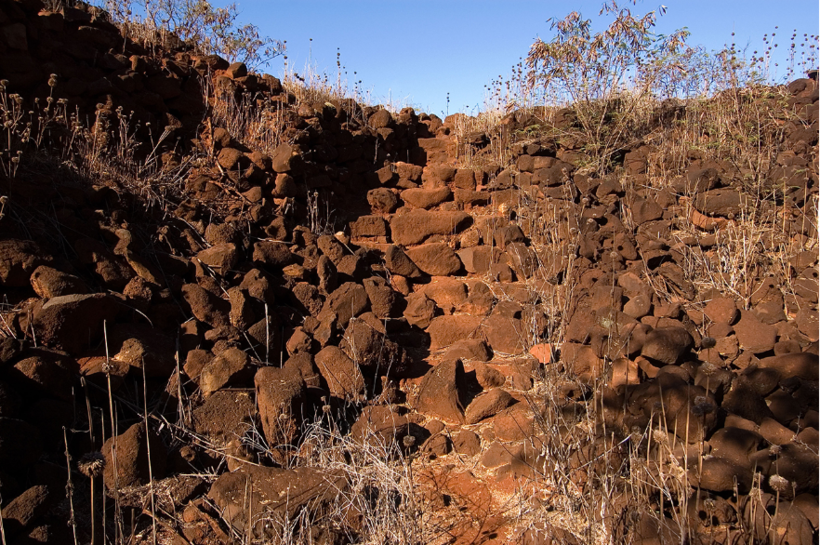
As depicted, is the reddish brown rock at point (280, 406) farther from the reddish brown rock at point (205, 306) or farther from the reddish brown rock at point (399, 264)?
the reddish brown rock at point (399, 264)

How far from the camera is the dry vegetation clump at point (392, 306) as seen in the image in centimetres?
287

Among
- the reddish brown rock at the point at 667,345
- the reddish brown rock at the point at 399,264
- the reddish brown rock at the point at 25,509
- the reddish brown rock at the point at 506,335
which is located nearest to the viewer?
the reddish brown rock at the point at 25,509

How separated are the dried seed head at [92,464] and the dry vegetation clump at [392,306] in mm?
42

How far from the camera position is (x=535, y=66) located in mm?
9266

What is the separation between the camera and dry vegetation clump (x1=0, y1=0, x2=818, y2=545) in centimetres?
287

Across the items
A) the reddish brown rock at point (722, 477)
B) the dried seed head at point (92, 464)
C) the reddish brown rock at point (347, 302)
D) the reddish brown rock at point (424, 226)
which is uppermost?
the reddish brown rock at point (424, 226)

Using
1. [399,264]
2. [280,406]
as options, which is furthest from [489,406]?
[399,264]

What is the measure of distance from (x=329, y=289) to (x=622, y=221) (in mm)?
3329

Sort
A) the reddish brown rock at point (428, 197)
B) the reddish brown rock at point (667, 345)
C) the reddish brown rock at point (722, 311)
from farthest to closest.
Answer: the reddish brown rock at point (428, 197), the reddish brown rock at point (722, 311), the reddish brown rock at point (667, 345)

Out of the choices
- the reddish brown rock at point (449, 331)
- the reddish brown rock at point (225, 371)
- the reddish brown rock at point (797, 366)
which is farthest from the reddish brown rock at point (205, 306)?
the reddish brown rock at point (797, 366)

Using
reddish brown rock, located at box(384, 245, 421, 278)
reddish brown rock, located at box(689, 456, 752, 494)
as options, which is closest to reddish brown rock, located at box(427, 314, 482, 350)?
reddish brown rock, located at box(384, 245, 421, 278)

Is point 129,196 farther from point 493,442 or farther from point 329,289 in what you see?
point 493,442

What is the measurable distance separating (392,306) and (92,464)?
3193 mm

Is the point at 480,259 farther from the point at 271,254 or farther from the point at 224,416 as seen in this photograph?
the point at 224,416
